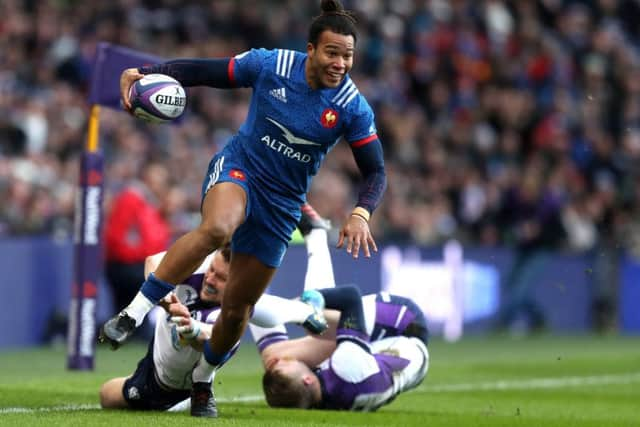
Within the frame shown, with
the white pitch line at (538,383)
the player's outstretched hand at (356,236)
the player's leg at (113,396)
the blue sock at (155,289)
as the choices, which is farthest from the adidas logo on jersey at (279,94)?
the white pitch line at (538,383)

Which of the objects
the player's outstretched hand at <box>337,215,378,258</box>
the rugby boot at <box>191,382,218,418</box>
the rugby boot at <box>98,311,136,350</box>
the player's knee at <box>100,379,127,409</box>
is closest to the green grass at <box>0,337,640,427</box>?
the rugby boot at <box>191,382,218,418</box>

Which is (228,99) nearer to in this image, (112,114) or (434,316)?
(112,114)

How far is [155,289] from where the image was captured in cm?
770

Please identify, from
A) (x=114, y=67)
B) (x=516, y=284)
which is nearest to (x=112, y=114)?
(x=114, y=67)

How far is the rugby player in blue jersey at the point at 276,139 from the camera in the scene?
7.98 m

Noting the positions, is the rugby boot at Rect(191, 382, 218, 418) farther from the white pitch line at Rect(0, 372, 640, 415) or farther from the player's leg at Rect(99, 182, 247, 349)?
the white pitch line at Rect(0, 372, 640, 415)

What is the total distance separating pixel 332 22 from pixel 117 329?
82.7 inches

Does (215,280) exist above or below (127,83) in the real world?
below

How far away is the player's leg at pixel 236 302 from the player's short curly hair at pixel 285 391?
3.03ft

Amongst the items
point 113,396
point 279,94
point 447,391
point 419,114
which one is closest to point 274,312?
point 113,396

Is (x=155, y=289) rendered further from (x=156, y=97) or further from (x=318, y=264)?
(x=318, y=264)

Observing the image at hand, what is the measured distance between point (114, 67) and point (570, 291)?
10.0 meters

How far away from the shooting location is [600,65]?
2339cm

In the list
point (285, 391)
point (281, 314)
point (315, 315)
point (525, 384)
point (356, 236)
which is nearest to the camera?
point (356, 236)
